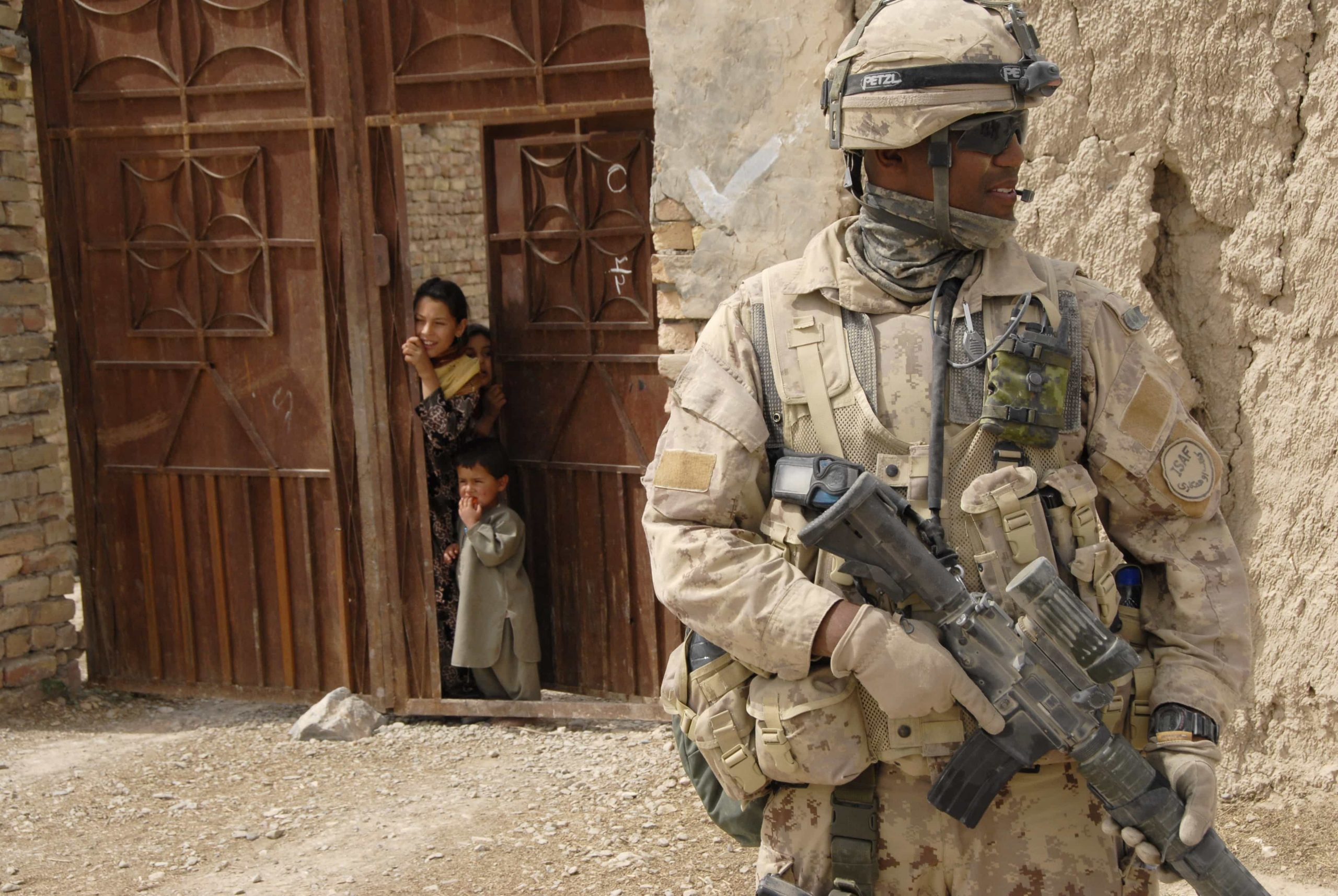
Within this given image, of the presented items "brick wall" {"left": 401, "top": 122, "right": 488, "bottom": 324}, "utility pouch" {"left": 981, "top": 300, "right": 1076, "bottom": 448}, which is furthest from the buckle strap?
"brick wall" {"left": 401, "top": 122, "right": 488, "bottom": 324}

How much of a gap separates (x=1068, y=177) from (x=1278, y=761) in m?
1.51

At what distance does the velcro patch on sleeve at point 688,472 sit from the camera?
6.21 feet

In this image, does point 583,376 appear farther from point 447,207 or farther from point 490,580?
point 447,207

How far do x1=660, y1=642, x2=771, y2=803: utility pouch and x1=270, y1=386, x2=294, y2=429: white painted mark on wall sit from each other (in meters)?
2.90

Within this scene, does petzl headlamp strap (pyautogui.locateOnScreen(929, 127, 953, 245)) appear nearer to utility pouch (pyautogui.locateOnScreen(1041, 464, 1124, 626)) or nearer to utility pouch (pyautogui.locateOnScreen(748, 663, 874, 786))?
utility pouch (pyautogui.locateOnScreen(1041, 464, 1124, 626))

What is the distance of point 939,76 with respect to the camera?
1859 mm

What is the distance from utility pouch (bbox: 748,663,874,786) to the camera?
6.14 feet

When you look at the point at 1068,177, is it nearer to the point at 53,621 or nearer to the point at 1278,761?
the point at 1278,761

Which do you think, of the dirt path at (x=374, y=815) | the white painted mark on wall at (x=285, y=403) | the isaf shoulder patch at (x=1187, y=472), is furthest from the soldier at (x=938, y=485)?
the white painted mark on wall at (x=285, y=403)

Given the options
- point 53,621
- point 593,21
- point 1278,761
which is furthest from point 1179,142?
point 53,621

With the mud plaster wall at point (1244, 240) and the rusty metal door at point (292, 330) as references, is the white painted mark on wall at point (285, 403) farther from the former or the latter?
the mud plaster wall at point (1244, 240)

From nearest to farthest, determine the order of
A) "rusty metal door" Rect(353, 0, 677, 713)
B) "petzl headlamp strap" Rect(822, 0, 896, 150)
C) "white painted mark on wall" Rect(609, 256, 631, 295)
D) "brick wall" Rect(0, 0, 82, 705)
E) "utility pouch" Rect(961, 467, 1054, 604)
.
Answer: "utility pouch" Rect(961, 467, 1054, 604) < "petzl headlamp strap" Rect(822, 0, 896, 150) < "rusty metal door" Rect(353, 0, 677, 713) < "white painted mark on wall" Rect(609, 256, 631, 295) < "brick wall" Rect(0, 0, 82, 705)

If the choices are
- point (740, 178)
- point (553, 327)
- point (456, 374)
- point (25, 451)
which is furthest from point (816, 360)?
point (25, 451)

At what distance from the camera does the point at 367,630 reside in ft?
14.9
